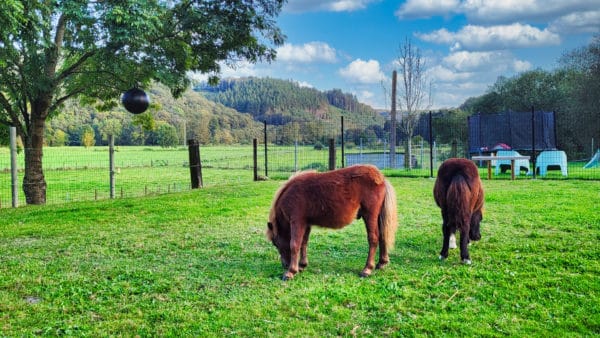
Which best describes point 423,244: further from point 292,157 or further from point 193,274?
point 292,157

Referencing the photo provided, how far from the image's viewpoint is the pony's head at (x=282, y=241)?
4.95m

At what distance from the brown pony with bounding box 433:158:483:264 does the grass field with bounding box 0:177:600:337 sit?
32 centimetres

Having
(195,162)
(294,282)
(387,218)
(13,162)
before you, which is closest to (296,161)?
(195,162)

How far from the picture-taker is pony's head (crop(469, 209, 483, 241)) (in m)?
5.79

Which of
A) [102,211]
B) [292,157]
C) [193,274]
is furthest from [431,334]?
[292,157]

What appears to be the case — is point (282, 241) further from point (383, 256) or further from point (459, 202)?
point (459, 202)

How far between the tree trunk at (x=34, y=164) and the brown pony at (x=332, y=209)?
33.3 feet

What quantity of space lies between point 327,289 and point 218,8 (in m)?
9.80

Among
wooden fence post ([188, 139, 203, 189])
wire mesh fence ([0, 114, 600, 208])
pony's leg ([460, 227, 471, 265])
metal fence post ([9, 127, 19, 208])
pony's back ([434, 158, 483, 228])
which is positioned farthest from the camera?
wire mesh fence ([0, 114, 600, 208])

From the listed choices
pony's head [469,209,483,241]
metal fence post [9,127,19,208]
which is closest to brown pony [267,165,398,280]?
pony's head [469,209,483,241]

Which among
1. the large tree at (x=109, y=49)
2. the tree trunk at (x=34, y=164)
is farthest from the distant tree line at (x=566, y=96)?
the tree trunk at (x=34, y=164)

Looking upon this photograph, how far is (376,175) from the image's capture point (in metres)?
5.00

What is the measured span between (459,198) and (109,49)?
870 cm

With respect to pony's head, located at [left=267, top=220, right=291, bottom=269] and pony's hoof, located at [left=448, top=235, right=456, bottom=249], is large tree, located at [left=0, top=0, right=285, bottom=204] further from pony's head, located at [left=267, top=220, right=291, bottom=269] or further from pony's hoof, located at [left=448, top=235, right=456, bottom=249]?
pony's hoof, located at [left=448, top=235, right=456, bottom=249]
